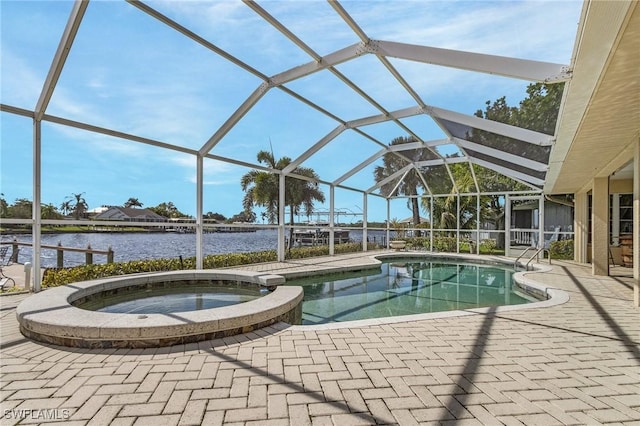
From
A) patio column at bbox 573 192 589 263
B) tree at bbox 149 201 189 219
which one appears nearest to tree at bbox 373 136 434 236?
patio column at bbox 573 192 589 263

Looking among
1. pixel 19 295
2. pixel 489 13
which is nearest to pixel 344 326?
pixel 489 13

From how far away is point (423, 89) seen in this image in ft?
22.9

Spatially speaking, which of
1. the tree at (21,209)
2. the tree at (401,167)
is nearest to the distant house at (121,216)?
the tree at (21,209)

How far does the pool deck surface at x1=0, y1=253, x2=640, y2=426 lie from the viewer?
2117 mm

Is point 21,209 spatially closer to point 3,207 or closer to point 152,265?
point 3,207

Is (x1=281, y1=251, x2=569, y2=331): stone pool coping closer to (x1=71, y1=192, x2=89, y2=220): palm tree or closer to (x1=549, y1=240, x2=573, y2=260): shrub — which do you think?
(x1=549, y1=240, x2=573, y2=260): shrub

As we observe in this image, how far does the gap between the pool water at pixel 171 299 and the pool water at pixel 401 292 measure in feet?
4.16

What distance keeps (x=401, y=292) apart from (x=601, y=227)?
199 inches

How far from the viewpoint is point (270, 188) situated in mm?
15523

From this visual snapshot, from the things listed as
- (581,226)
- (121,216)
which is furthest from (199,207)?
(581,226)

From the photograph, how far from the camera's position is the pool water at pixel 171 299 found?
507 cm

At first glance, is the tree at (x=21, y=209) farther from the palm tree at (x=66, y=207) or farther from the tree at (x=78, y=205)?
the tree at (x=78, y=205)

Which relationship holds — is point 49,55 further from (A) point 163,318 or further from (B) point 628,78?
(B) point 628,78

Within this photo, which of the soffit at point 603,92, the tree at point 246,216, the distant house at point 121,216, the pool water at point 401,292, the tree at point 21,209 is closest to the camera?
the soffit at point 603,92
